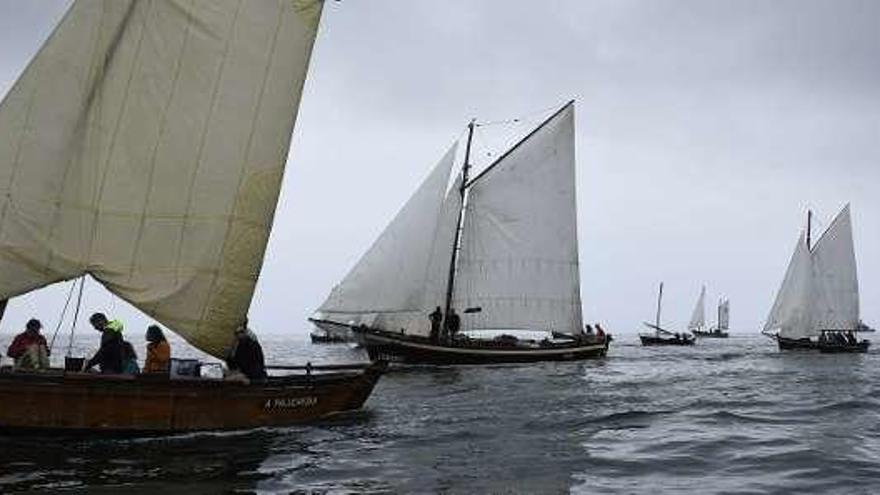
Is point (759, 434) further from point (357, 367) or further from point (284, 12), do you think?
point (284, 12)

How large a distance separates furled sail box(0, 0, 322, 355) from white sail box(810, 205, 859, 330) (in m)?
60.8

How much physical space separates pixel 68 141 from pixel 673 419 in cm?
1573

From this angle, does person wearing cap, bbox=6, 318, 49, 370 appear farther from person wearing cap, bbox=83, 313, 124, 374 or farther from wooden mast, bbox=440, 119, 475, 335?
wooden mast, bbox=440, 119, 475, 335

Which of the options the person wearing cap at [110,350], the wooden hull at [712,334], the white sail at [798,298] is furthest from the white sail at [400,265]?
the wooden hull at [712,334]

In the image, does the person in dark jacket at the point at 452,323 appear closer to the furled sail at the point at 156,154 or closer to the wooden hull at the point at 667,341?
the furled sail at the point at 156,154

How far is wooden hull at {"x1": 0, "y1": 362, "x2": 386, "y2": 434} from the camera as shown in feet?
55.0

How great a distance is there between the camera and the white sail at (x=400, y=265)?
4331 centimetres

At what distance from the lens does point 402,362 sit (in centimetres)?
4584

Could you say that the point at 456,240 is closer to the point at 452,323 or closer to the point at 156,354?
the point at 452,323

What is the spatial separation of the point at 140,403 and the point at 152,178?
4.54 meters

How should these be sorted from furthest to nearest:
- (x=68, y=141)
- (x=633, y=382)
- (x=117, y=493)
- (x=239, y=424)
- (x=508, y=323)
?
(x=508, y=323) → (x=633, y=382) → (x=239, y=424) → (x=68, y=141) → (x=117, y=493)

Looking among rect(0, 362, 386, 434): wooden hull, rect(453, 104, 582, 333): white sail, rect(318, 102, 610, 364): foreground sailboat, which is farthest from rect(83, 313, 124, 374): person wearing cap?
rect(453, 104, 582, 333): white sail

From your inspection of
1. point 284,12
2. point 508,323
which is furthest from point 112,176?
point 508,323

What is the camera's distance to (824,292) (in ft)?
231
